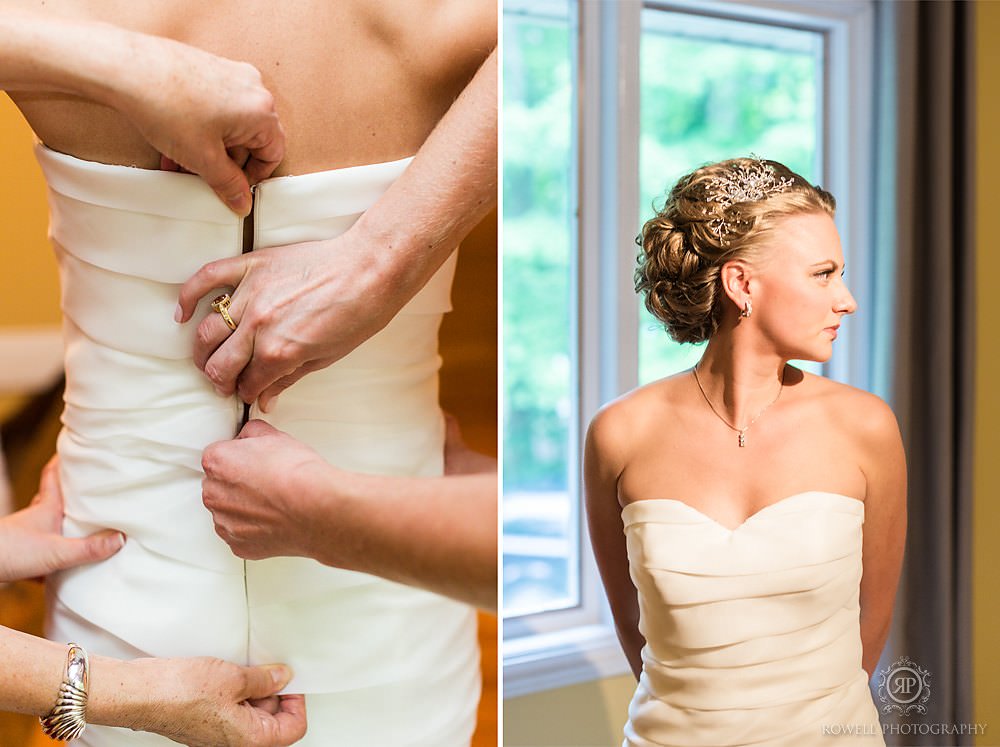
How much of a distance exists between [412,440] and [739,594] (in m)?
0.70

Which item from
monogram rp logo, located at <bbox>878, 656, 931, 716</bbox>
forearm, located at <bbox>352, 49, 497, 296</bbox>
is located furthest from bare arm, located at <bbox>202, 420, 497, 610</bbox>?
monogram rp logo, located at <bbox>878, 656, 931, 716</bbox>

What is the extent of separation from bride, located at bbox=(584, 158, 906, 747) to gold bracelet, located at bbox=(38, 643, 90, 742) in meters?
0.87

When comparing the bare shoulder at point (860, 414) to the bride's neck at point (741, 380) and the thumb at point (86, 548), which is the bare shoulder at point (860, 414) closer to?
the bride's neck at point (741, 380)

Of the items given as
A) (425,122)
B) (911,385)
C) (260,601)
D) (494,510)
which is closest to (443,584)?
(494,510)

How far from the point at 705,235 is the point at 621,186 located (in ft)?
2.40

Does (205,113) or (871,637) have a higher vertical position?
(205,113)

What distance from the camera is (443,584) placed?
1.05m

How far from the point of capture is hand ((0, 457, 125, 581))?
0.96 metres

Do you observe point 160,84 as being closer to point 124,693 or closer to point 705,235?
point 124,693

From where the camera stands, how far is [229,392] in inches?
39.8

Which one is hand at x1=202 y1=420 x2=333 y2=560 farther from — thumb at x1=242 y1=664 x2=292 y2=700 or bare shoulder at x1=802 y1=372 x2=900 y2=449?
bare shoulder at x1=802 y1=372 x2=900 y2=449

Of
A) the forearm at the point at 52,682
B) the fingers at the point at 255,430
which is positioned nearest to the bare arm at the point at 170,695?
the forearm at the point at 52,682

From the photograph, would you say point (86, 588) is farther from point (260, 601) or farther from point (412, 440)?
point (412, 440)

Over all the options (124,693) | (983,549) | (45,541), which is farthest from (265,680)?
(983,549)
